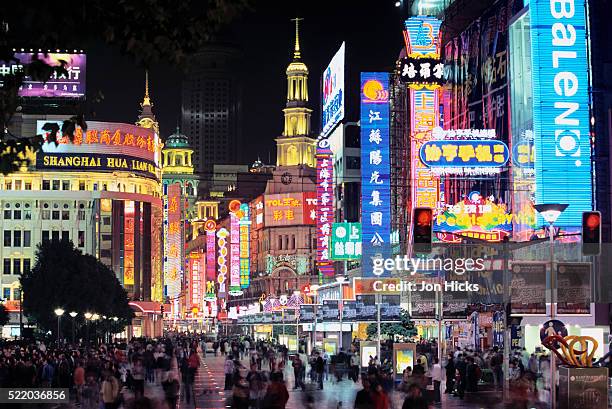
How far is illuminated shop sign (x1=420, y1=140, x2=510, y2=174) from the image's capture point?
70.8m

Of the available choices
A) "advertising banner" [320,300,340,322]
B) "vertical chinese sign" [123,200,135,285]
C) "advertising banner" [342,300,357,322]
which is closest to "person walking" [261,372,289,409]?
"advertising banner" [342,300,357,322]

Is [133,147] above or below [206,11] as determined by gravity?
above

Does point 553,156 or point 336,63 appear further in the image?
point 336,63

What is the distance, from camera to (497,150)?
71.1 metres

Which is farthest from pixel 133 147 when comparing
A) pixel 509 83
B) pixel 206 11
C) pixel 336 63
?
pixel 206 11

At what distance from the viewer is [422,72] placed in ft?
272

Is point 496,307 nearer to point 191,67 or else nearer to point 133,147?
point 191,67

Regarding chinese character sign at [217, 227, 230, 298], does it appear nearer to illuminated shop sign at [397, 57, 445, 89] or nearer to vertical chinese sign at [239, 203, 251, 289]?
vertical chinese sign at [239, 203, 251, 289]

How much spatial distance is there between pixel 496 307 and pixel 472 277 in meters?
2.76

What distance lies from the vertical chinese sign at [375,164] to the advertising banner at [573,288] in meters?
63.0

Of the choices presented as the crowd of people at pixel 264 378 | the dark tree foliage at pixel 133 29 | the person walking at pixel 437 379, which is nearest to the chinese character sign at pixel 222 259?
the crowd of people at pixel 264 378

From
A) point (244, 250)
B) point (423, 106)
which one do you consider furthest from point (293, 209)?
point (423, 106)

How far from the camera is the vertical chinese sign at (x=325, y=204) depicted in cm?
12700

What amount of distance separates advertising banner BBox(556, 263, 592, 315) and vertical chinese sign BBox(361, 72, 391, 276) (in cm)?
6301
